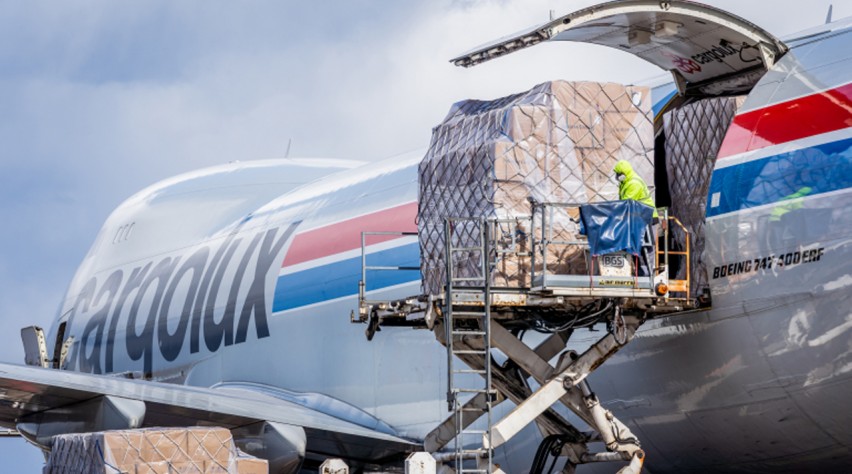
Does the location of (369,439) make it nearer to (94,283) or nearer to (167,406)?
(167,406)

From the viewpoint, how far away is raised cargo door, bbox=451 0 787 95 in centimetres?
1221

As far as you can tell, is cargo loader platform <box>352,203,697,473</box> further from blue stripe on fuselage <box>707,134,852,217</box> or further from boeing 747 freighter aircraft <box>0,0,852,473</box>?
boeing 747 freighter aircraft <box>0,0,852,473</box>

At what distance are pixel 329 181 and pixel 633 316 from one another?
365 inches

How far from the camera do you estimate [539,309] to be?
12758mm

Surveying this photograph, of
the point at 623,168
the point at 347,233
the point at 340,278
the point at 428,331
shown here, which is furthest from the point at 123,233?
the point at 623,168

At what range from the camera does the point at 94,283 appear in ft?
86.3

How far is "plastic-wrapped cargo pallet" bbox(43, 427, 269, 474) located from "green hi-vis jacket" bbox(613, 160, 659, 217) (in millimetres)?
4294

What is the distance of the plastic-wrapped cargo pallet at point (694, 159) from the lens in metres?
12.8

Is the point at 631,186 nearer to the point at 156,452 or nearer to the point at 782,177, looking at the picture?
the point at 782,177

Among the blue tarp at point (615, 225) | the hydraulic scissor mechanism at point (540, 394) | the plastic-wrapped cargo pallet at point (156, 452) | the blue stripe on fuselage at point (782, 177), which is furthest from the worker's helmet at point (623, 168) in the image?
the plastic-wrapped cargo pallet at point (156, 452)

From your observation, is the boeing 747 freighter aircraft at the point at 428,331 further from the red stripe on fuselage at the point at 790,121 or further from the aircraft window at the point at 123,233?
the aircraft window at the point at 123,233

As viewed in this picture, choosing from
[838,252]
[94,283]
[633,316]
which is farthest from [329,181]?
[838,252]

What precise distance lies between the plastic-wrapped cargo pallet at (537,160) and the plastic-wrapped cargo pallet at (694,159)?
20.9 inches

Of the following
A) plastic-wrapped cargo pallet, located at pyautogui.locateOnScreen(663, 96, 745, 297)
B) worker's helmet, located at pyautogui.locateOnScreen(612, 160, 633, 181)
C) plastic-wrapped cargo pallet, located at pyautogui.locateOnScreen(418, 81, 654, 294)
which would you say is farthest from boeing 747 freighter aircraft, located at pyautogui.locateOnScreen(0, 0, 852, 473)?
worker's helmet, located at pyautogui.locateOnScreen(612, 160, 633, 181)
